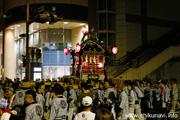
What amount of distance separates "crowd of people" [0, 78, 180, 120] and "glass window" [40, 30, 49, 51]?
1991cm

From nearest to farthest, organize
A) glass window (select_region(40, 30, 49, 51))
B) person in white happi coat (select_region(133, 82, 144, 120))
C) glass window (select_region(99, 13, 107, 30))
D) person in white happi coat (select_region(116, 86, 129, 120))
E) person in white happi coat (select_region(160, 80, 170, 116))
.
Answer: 1. person in white happi coat (select_region(116, 86, 129, 120))
2. person in white happi coat (select_region(133, 82, 144, 120))
3. person in white happi coat (select_region(160, 80, 170, 116))
4. glass window (select_region(99, 13, 107, 30))
5. glass window (select_region(40, 30, 49, 51))

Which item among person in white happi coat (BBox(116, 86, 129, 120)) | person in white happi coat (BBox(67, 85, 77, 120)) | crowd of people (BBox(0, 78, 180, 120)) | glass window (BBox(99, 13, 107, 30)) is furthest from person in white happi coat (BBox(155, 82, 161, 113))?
glass window (BBox(99, 13, 107, 30))

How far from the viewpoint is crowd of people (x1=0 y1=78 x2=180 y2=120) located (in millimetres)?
5629

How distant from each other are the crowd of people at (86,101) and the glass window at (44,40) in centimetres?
1991

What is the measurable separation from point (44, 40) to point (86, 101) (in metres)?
29.5

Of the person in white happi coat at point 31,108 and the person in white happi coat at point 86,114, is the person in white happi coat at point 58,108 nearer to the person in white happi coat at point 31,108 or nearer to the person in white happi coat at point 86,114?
the person in white happi coat at point 31,108

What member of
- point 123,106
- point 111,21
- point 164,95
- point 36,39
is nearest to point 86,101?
point 123,106

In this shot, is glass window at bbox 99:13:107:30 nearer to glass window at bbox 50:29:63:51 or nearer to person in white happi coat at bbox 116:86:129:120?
glass window at bbox 50:29:63:51

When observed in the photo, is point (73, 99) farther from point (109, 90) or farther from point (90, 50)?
point (90, 50)

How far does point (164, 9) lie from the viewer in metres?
33.9

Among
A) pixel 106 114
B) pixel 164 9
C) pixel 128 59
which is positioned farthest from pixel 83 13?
pixel 106 114

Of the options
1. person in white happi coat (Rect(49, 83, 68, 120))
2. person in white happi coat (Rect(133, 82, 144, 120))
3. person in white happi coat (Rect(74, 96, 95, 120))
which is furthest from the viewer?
person in white happi coat (Rect(133, 82, 144, 120))

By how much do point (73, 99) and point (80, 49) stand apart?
35.6 ft

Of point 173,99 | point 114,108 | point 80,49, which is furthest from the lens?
point 80,49
